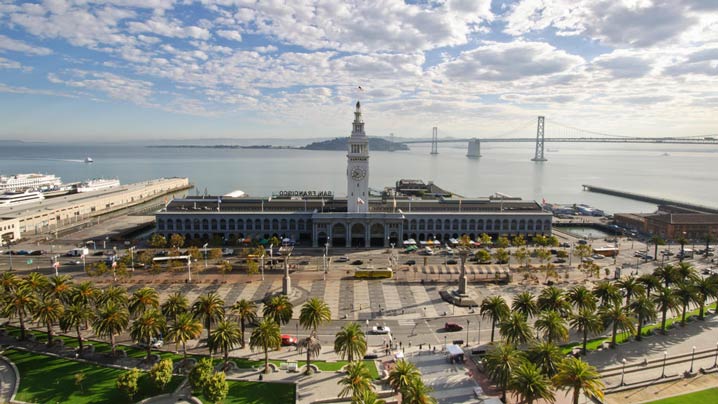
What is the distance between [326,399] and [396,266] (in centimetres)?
4273

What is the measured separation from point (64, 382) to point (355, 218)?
59.8 meters

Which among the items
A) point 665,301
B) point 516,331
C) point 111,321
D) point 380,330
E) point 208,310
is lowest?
point 380,330

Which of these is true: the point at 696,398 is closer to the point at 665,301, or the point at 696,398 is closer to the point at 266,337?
the point at 665,301

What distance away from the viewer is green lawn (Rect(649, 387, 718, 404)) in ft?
118

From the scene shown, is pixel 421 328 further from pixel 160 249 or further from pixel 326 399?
pixel 160 249

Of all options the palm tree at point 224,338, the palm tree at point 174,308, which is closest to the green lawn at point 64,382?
the palm tree at point 224,338

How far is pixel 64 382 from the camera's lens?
38.5 m

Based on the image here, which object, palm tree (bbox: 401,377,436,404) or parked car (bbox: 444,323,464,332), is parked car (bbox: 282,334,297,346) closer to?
parked car (bbox: 444,323,464,332)

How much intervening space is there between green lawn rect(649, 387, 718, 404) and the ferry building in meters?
59.7

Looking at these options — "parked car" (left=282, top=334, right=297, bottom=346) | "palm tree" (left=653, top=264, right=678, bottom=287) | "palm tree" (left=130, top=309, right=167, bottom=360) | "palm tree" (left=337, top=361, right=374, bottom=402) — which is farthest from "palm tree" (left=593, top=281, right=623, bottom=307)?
"palm tree" (left=130, top=309, right=167, bottom=360)

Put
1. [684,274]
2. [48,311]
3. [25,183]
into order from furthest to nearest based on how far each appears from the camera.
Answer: [25,183] → [684,274] → [48,311]

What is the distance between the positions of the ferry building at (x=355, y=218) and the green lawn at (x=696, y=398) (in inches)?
2349

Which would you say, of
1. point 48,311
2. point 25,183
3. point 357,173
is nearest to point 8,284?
point 48,311

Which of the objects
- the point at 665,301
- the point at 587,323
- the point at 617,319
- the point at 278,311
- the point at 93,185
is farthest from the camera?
the point at 93,185
